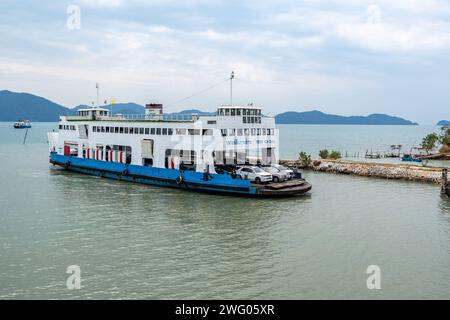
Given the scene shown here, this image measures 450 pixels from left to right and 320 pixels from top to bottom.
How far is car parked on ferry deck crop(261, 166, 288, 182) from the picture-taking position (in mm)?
38938

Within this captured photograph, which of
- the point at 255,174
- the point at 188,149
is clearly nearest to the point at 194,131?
the point at 188,149

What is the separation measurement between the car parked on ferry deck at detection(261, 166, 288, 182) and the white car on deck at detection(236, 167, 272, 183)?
2.59 feet

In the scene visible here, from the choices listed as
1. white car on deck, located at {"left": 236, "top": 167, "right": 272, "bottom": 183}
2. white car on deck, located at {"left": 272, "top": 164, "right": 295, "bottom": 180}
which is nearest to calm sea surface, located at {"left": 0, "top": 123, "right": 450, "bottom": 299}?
white car on deck, located at {"left": 236, "top": 167, "right": 272, "bottom": 183}

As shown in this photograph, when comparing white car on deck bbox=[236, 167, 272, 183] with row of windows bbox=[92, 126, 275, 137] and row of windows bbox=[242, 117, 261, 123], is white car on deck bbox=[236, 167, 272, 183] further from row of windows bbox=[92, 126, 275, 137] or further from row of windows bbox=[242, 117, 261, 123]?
row of windows bbox=[242, 117, 261, 123]

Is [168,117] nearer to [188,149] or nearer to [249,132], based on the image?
[188,149]

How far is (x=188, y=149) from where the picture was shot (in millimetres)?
42406

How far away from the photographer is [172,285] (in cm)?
1875

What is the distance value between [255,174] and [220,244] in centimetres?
1460

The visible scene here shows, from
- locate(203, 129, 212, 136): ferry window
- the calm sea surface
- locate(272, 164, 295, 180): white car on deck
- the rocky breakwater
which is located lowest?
the calm sea surface

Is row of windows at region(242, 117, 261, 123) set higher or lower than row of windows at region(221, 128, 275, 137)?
higher
